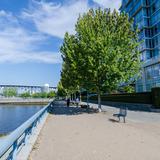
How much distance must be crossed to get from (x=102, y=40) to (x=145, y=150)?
16.5 m

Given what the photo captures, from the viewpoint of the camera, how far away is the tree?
77.9 feet

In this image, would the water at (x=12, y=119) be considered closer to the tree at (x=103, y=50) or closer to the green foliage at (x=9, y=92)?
the tree at (x=103, y=50)

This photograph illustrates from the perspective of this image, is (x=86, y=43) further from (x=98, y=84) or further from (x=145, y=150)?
(x=145, y=150)

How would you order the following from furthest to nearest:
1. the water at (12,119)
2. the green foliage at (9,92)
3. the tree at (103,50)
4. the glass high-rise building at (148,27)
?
1. the green foliage at (9,92)
2. the glass high-rise building at (148,27)
3. the water at (12,119)
4. the tree at (103,50)

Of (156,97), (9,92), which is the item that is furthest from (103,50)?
(9,92)

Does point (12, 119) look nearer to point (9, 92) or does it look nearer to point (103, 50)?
point (103, 50)

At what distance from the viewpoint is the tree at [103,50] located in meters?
23.8

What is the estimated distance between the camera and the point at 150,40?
208 ft

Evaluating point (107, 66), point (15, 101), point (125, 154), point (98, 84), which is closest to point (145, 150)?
point (125, 154)

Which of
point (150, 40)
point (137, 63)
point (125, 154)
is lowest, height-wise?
point (125, 154)

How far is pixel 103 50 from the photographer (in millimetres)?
23469

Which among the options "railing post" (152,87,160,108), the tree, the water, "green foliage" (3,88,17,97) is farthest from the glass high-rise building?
"green foliage" (3,88,17,97)

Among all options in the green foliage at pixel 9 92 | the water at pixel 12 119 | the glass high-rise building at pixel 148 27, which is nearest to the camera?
the water at pixel 12 119

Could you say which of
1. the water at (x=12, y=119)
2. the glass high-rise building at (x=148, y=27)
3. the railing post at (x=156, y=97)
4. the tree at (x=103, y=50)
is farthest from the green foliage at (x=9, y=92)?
the tree at (x=103, y=50)
